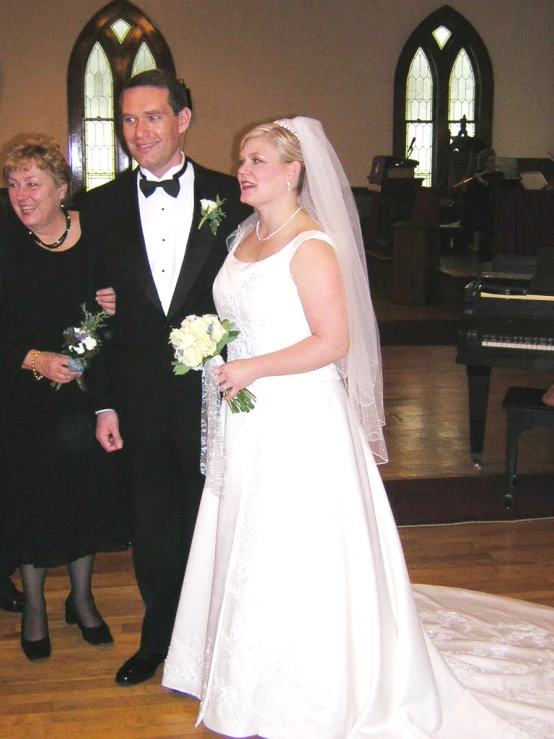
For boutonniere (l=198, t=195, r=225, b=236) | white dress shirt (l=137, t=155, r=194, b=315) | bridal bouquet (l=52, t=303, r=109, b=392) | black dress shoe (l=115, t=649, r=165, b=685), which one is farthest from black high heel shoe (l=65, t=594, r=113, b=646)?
boutonniere (l=198, t=195, r=225, b=236)

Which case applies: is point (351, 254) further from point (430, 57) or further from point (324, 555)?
point (430, 57)

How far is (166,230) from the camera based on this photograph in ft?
9.38

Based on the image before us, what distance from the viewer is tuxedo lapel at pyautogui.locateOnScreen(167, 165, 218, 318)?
111 inches

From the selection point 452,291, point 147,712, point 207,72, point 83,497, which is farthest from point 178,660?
point 207,72

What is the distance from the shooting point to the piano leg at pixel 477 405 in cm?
505

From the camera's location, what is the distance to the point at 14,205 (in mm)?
2967

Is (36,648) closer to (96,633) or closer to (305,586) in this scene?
(96,633)

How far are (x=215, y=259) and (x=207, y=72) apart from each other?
10.9 meters

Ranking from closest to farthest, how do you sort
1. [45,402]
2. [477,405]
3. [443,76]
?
[45,402] → [477,405] → [443,76]

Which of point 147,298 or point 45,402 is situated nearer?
point 147,298

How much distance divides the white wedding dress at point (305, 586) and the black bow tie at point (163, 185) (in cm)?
32

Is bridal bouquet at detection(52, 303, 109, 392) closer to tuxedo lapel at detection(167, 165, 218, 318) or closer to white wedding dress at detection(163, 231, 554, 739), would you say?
tuxedo lapel at detection(167, 165, 218, 318)

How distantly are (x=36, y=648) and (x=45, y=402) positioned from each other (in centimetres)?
83

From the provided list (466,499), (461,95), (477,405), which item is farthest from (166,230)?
(461,95)
